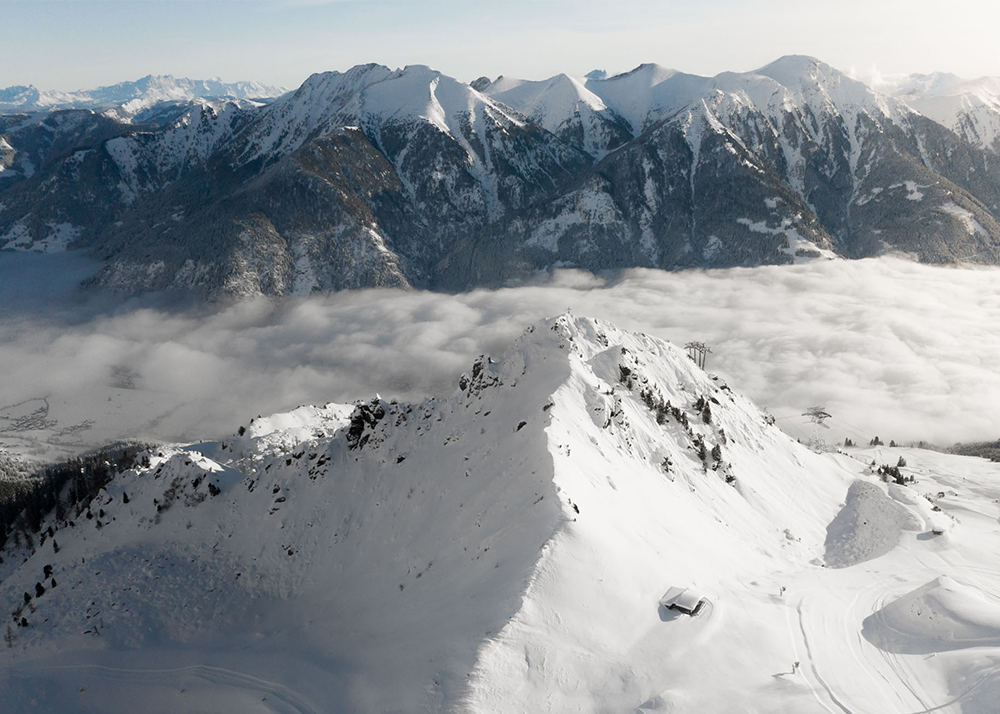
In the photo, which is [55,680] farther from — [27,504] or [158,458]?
[27,504]

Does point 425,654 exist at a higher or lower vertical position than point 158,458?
higher

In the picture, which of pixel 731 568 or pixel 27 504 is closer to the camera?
pixel 731 568

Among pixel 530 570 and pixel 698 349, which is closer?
pixel 530 570

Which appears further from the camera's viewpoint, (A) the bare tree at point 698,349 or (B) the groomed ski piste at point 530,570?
(A) the bare tree at point 698,349

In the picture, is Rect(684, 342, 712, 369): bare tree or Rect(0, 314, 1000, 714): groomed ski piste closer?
Rect(0, 314, 1000, 714): groomed ski piste

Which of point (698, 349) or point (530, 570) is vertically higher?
point (530, 570)

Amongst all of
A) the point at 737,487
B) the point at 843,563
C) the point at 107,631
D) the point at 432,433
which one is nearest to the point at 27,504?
the point at 107,631

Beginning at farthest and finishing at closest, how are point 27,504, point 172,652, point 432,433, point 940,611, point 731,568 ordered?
point 27,504 < point 432,433 < point 172,652 < point 731,568 < point 940,611

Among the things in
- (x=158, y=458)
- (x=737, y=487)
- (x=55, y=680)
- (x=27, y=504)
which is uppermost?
(x=737, y=487)
